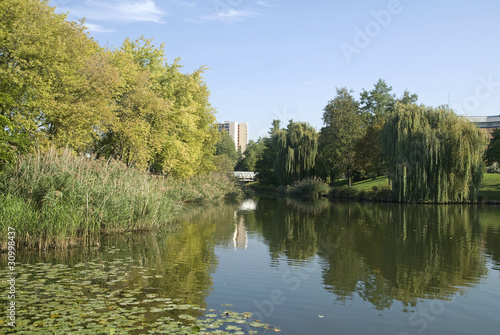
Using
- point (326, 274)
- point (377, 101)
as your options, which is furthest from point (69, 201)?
point (377, 101)

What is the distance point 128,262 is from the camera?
11.4m

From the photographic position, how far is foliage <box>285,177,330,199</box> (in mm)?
47281

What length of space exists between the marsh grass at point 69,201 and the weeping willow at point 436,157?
23294 millimetres

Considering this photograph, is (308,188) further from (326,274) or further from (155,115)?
(326,274)

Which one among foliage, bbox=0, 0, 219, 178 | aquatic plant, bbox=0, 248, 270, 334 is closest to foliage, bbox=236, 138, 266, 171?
foliage, bbox=0, 0, 219, 178

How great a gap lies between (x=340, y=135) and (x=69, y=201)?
40774mm

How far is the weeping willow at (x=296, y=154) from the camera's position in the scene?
5288cm

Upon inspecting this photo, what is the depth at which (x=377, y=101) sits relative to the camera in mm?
64188

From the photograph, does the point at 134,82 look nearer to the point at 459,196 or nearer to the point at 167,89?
the point at 167,89

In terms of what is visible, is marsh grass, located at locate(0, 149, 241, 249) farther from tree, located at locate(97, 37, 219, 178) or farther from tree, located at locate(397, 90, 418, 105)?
tree, located at locate(397, 90, 418, 105)

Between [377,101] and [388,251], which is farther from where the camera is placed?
[377,101]

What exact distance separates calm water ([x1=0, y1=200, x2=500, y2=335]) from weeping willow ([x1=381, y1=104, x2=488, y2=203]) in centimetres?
1584

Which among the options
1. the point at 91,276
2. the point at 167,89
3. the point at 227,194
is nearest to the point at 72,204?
the point at 91,276

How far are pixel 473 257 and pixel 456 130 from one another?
23.5 meters
